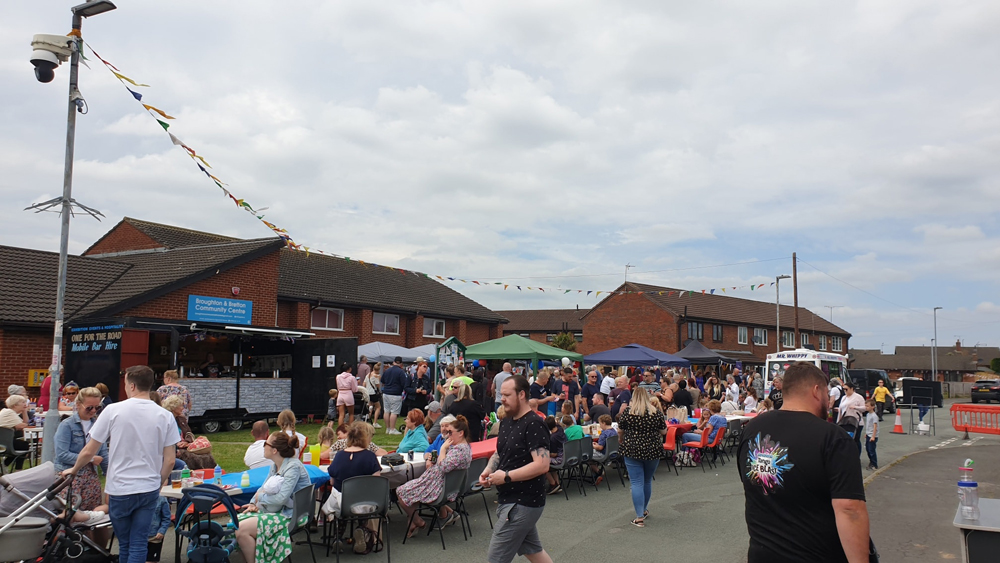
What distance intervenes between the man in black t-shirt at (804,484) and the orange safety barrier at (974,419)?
64.9ft

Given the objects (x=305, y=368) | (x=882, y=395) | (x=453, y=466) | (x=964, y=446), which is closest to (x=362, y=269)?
(x=305, y=368)

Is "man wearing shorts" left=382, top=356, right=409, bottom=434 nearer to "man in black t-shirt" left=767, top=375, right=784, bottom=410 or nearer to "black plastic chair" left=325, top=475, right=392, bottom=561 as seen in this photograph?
"man in black t-shirt" left=767, top=375, right=784, bottom=410

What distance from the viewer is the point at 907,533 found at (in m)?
8.20

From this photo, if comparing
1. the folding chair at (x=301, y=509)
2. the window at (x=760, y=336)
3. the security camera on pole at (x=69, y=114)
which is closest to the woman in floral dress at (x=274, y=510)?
the folding chair at (x=301, y=509)

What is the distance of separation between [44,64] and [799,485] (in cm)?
866

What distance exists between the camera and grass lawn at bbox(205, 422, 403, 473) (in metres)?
12.0

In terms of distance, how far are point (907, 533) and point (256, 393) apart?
14.5 metres

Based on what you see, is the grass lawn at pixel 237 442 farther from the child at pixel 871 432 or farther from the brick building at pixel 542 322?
the brick building at pixel 542 322

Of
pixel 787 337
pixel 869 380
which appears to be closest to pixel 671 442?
pixel 869 380

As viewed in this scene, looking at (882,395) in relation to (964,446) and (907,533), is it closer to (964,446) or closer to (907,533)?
(964,446)

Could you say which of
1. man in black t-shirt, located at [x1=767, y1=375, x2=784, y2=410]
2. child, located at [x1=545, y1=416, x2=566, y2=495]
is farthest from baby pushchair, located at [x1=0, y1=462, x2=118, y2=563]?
man in black t-shirt, located at [x1=767, y1=375, x2=784, y2=410]

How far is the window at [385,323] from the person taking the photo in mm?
30109

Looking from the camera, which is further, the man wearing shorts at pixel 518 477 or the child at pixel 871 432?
the child at pixel 871 432

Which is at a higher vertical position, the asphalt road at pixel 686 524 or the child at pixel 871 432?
the child at pixel 871 432
